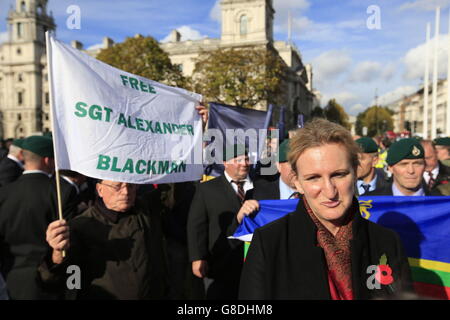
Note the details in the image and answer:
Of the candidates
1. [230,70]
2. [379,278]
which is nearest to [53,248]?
[379,278]

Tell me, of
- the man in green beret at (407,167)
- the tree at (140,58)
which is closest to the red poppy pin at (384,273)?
the man in green beret at (407,167)

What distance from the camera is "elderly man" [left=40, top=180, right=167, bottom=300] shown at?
2.89 m

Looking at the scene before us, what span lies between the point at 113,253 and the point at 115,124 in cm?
107

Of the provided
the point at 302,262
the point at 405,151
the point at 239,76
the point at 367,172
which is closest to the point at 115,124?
the point at 302,262

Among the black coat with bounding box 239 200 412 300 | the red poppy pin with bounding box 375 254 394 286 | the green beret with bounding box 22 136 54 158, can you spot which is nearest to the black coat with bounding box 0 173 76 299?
the green beret with bounding box 22 136 54 158

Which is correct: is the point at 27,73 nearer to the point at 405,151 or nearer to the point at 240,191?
the point at 240,191

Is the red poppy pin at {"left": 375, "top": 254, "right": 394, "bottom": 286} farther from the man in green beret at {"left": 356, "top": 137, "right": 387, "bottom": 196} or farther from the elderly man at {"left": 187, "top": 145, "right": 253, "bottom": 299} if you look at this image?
the man in green beret at {"left": 356, "top": 137, "right": 387, "bottom": 196}

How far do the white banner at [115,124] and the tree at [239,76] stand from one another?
2809 cm

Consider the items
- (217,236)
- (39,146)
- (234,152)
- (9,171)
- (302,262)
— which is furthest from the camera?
(9,171)

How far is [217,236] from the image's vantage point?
13.3 feet

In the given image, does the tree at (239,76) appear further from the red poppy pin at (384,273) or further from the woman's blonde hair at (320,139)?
the red poppy pin at (384,273)
